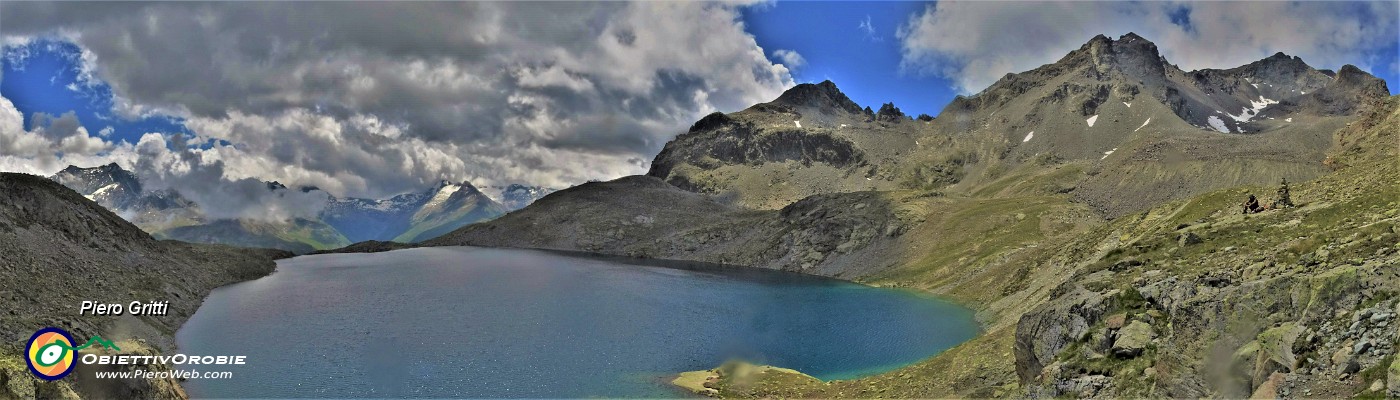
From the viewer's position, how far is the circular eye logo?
2950 centimetres

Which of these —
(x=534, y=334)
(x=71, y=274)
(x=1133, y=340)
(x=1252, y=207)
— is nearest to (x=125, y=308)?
(x=71, y=274)

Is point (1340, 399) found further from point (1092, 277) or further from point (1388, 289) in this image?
point (1092, 277)

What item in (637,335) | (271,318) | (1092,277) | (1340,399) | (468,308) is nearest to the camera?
(1340,399)

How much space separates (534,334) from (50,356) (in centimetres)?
4472

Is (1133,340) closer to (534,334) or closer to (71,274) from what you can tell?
(534,334)

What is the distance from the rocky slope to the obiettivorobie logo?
69cm

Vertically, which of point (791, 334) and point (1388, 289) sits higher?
point (1388, 289)

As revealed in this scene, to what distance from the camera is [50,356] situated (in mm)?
30109

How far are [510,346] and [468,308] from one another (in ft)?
98.5

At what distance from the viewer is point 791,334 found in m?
76.2

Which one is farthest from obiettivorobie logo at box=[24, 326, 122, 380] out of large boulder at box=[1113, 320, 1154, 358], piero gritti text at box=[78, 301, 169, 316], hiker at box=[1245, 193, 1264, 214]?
hiker at box=[1245, 193, 1264, 214]

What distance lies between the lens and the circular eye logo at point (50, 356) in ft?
96.8

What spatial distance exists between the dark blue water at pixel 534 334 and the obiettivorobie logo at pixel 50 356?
17.8 meters

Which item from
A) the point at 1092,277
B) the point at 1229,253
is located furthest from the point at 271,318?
the point at 1229,253
